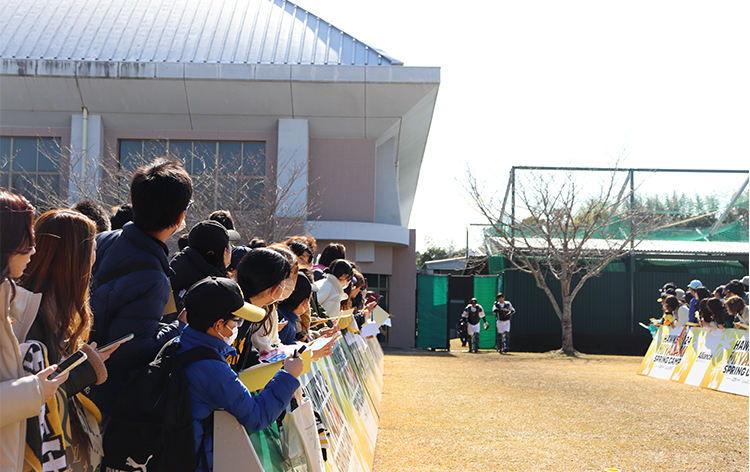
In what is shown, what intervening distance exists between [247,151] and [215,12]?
18.1ft

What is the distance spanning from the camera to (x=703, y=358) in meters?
12.2

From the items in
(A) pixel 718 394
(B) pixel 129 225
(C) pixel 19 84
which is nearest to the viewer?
(B) pixel 129 225

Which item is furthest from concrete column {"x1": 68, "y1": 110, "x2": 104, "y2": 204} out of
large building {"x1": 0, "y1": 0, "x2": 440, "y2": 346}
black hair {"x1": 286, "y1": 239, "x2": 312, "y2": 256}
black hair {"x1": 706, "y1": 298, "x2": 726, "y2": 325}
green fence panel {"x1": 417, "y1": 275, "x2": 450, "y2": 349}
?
black hair {"x1": 706, "y1": 298, "x2": 726, "y2": 325}

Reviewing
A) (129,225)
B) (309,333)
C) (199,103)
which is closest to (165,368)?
(129,225)

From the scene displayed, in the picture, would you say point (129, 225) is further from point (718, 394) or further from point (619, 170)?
point (619, 170)

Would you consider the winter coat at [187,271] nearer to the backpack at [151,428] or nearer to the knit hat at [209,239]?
the knit hat at [209,239]

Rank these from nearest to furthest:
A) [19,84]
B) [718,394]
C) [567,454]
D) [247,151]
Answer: [567,454] → [718,394] → [19,84] → [247,151]

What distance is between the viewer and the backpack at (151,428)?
250cm

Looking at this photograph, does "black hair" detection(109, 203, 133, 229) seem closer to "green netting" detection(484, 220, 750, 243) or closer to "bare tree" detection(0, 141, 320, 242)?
"bare tree" detection(0, 141, 320, 242)

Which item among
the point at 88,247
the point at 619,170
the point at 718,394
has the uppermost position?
the point at 619,170

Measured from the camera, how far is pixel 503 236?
916 inches

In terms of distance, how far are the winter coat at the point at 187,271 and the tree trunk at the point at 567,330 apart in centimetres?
1991

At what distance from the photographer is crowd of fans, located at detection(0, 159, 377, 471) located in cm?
A: 206

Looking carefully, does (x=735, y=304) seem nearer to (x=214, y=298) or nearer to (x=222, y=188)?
(x=214, y=298)
